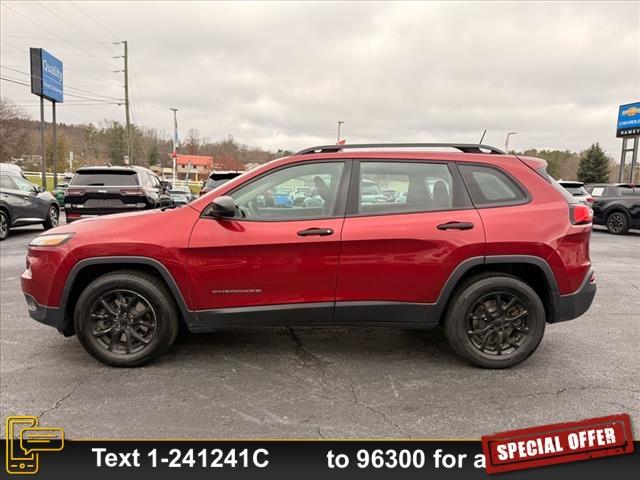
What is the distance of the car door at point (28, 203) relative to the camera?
1091 centimetres

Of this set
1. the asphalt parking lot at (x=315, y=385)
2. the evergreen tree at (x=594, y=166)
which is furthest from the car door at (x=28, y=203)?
the evergreen tree at (x=594, y=166)

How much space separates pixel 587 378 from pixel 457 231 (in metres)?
1.50

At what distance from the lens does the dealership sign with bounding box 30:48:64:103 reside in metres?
24.6

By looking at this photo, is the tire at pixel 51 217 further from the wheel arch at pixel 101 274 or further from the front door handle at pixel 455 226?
the front door handle at pixel 455 226

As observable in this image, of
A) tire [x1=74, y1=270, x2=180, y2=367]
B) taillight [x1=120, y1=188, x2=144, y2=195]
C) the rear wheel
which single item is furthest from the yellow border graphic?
the rear wheel

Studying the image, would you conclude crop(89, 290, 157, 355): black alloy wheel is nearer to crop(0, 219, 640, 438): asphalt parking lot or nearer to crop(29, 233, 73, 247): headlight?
crop(0, 219, 640, 438): asphalt parking lot

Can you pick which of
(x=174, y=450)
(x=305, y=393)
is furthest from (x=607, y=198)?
(x=174, y=450)

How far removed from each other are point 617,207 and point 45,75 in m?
29.3

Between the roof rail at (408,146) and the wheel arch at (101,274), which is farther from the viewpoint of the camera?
the roof rail at (408,146)

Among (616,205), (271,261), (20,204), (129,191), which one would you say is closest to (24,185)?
(20,204)

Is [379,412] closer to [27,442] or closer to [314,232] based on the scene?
[314,232]

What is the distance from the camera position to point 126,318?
3.37 metres

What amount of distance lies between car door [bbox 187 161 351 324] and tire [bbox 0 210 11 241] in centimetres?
985

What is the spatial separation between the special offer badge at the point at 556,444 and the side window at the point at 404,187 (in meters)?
1.64
